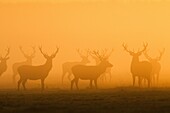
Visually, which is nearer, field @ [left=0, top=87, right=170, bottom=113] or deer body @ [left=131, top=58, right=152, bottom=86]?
field @ [left=0, top=87, right=170, bottom=113]

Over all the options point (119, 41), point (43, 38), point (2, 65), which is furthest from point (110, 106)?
point (43, 38)

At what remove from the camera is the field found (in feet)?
103

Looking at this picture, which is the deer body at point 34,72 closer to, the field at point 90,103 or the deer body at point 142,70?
the deer body at point 142,70

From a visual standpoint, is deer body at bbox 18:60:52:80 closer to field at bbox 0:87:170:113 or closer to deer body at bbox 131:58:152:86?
deer body at bbox 131:58:152:86

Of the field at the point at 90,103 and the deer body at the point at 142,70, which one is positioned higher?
the deer body at the point at 142,70

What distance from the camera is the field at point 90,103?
1233 inches

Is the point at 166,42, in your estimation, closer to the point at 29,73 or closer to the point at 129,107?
the point at 29,73

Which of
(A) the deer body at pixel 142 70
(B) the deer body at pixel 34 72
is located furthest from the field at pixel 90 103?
(A) the deer body at pixel 142 70

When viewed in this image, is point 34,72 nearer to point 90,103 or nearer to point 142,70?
point 142,70

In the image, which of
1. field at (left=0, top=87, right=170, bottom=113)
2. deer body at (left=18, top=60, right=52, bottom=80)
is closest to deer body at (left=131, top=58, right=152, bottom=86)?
deer body at (left=18, top=60, right=52, bottom=80)

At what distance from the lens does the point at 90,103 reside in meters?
33.8

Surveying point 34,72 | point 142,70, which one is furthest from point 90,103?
point 142,70

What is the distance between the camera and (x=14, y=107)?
107ft

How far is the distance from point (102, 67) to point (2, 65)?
1082 cm
